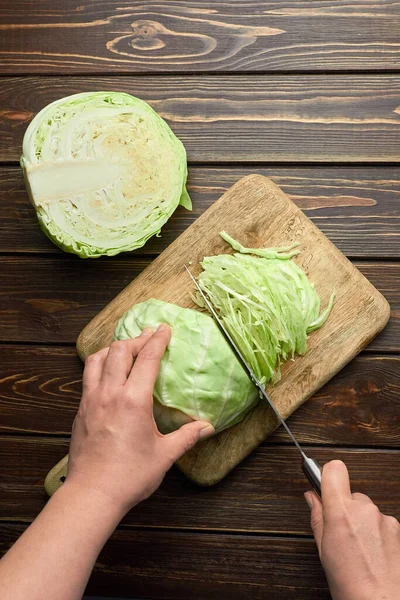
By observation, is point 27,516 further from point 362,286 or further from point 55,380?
point 362,286

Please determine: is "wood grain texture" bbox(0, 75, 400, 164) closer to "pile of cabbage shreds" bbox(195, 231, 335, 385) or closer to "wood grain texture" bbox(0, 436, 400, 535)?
"pile of cabbage shreds" bbox(195, 231, 335, 385)

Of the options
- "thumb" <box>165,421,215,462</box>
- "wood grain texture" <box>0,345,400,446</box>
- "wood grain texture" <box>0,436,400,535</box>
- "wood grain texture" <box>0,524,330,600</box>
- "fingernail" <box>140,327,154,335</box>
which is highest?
"fingernail" <box>140,327,154,335</box>

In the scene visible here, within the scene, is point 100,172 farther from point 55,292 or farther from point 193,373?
point 193,373

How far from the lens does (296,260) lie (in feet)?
6.39

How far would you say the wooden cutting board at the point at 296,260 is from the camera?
75.1 inches

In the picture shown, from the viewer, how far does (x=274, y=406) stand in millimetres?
1893

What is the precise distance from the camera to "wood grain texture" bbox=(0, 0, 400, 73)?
204cm


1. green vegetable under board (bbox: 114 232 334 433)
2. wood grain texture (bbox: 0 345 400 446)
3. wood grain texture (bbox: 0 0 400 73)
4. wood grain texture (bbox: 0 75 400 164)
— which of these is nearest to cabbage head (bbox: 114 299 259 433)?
green vegetable under board (bbox: 114 232 334 433)

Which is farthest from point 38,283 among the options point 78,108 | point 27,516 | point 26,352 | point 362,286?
point 362,286

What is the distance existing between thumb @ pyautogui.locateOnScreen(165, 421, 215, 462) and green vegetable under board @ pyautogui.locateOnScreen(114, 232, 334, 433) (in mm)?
46

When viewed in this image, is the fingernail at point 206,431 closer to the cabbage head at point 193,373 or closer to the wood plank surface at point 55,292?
the cabbage head at point 193,373

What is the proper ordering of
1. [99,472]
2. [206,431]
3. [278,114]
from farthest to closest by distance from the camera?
1. [278,114]
2. [206,431]
3. [99,472]

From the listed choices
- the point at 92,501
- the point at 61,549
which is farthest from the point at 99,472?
the point at 61,549

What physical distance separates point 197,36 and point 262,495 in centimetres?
155
